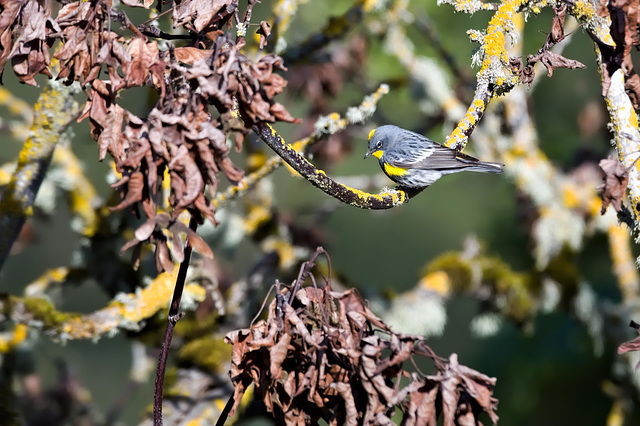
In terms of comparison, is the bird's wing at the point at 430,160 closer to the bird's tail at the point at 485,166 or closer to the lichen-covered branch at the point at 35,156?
the bird's tail at the point at 485,166

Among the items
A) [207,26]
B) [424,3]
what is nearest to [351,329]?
[207,26]

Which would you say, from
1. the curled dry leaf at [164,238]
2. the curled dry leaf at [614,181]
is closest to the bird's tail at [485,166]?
the curled dry leaf at [614,181]

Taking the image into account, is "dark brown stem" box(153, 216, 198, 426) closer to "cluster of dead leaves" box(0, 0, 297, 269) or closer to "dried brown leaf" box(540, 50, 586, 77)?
"cluster of dead leaves" box(0, 0, 297, 269)

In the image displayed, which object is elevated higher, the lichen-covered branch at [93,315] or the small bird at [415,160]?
the small bird at [415,160]

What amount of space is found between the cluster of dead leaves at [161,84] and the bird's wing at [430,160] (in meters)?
1.36

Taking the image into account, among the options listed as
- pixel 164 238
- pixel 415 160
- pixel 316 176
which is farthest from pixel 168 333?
pixel 415 160

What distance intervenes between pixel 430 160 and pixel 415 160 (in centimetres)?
7

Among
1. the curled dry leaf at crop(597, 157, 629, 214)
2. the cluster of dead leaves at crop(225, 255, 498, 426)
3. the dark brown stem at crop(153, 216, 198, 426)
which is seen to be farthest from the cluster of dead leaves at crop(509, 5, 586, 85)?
the dark brown stem at crop(153, 216, 198, 426)

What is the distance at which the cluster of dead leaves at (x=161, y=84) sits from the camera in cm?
154

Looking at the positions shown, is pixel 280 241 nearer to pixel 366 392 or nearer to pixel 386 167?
pixel 386 167

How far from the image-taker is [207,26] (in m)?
1.89

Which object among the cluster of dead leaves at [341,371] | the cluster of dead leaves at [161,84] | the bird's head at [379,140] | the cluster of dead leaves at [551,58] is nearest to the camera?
the cluster of dead leaves at [161,84]

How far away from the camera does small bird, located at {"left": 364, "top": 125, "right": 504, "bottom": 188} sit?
2984mm

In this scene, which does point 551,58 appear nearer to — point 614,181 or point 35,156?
point 614,181
